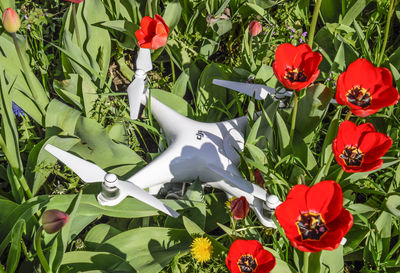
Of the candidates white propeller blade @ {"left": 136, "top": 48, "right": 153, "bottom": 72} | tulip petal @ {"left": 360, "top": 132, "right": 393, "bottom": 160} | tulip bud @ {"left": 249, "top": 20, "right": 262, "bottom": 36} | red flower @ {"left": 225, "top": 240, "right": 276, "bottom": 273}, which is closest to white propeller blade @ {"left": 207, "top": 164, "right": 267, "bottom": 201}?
red flower @ {"left": 225, "top": 240, "right": 276, "bottom": 273}

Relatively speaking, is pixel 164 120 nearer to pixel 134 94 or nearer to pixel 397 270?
pixel 134 94

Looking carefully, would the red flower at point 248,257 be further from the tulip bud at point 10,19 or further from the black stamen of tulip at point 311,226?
the tulip bud at point 10,19

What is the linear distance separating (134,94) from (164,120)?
13 cm

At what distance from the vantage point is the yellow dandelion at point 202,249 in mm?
1373

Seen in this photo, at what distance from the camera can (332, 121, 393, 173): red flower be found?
1.21m

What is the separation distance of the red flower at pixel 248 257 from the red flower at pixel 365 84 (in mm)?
453

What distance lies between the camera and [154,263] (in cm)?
144

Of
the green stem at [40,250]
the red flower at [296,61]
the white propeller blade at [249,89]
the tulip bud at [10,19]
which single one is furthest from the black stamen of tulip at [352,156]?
the tulip bud at [10,19]

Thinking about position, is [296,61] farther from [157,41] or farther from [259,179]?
[157,41]

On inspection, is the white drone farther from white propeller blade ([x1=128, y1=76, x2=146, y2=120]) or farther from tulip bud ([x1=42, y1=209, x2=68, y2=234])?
tulip bud ([x1=42, y1=209, x2=68, y2=234])

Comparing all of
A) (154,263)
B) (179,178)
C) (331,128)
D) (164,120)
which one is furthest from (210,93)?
(154,263)

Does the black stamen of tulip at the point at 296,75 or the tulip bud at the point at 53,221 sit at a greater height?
the black stamen of tulip at the point at 296,75

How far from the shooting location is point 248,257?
48.0 inches

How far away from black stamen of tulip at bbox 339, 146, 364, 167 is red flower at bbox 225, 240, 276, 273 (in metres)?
0.31
